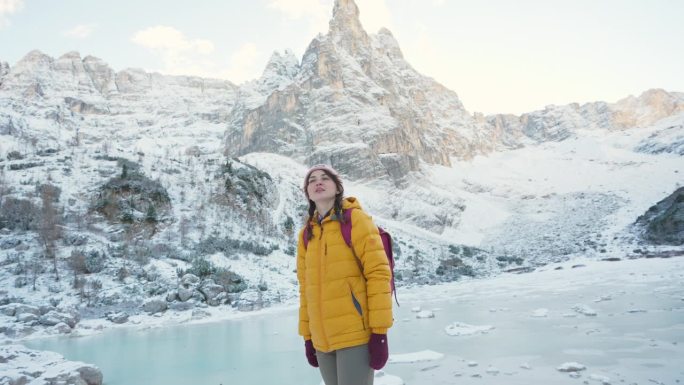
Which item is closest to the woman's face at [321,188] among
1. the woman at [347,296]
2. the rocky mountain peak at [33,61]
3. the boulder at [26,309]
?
the woman at [347,296]

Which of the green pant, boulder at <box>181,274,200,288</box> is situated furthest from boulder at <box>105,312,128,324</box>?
the green pant

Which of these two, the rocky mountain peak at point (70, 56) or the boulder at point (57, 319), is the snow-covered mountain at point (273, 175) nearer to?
the boulder at point (57, 319)

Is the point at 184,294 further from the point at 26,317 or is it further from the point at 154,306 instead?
the point at 26,317

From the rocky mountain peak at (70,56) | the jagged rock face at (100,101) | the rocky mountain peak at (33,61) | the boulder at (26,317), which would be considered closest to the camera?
the boulder at (26,317)

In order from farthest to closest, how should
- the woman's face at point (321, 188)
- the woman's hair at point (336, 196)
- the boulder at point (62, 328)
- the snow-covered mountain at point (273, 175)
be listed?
the snow-covered mountain at point (273, 175), the boulder at point (62, 328), the woman's face at point (321, 188), the woman's hair at point (336, 196)

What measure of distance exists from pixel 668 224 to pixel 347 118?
60.4 metres

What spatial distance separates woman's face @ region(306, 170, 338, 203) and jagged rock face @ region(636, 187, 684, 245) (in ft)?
159

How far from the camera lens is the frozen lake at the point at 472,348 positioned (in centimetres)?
609

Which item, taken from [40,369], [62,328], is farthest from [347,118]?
[40,369]

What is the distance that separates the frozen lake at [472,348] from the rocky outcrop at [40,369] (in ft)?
2.52

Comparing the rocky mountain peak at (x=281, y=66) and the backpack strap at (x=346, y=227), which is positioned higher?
the rocky mountain peak at (x=281, y=66)

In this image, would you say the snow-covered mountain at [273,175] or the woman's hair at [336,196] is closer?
the woman's hair at [336,196]

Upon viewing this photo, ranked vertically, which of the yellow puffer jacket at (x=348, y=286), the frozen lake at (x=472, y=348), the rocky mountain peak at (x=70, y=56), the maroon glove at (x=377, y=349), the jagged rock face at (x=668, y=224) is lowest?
the jagged rock face at (x=668, y=224)

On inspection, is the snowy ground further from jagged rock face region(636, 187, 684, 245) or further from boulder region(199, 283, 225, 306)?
jagged rock face region(636, 187, 684, 245)
